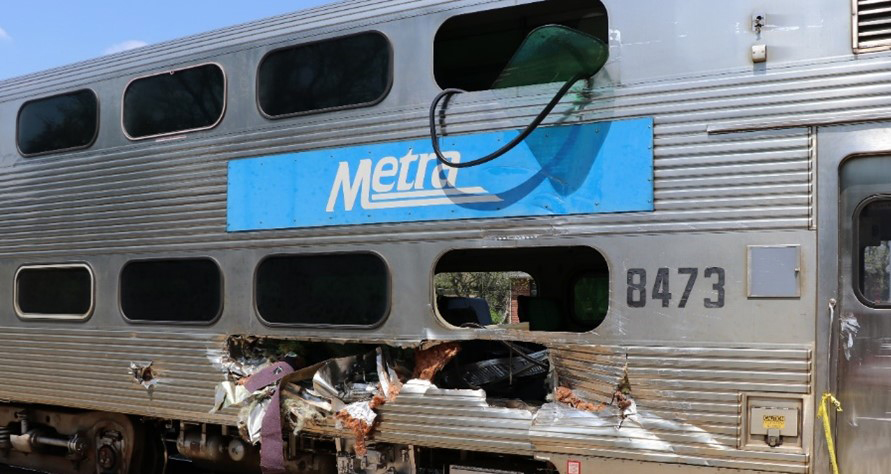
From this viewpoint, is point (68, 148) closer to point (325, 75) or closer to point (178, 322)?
point (178, 322)

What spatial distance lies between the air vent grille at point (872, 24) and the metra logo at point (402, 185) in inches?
81.1

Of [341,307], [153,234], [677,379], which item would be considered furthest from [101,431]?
[677,379]

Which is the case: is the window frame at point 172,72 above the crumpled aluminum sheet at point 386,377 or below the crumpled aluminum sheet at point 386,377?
above

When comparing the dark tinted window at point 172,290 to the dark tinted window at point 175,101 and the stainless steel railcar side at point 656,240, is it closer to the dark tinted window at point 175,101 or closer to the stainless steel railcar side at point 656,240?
the stainless steel railcar side at point 656,240

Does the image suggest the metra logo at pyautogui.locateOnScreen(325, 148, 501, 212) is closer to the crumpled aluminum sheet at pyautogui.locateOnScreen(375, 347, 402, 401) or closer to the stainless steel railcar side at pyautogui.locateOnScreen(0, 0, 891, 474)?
the stainless steel railcar side at pyautogui.locateOnScreen(0, 0, 891, 474)

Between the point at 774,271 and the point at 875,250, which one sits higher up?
the point at 875,250

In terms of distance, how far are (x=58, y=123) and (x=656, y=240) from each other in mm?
5280

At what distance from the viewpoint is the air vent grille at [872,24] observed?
3559 mm

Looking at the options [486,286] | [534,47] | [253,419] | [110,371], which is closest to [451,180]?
[534,47]

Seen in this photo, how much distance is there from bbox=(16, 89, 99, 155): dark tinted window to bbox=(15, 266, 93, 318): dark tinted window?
1.07m

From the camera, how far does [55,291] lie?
6262 mm

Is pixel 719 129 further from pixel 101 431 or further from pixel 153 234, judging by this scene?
pixel 101 431

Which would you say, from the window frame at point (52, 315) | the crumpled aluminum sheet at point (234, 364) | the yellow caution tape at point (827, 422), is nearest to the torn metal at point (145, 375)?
the crumpled aluminum sheet at point (234, 364)

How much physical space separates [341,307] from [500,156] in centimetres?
150
